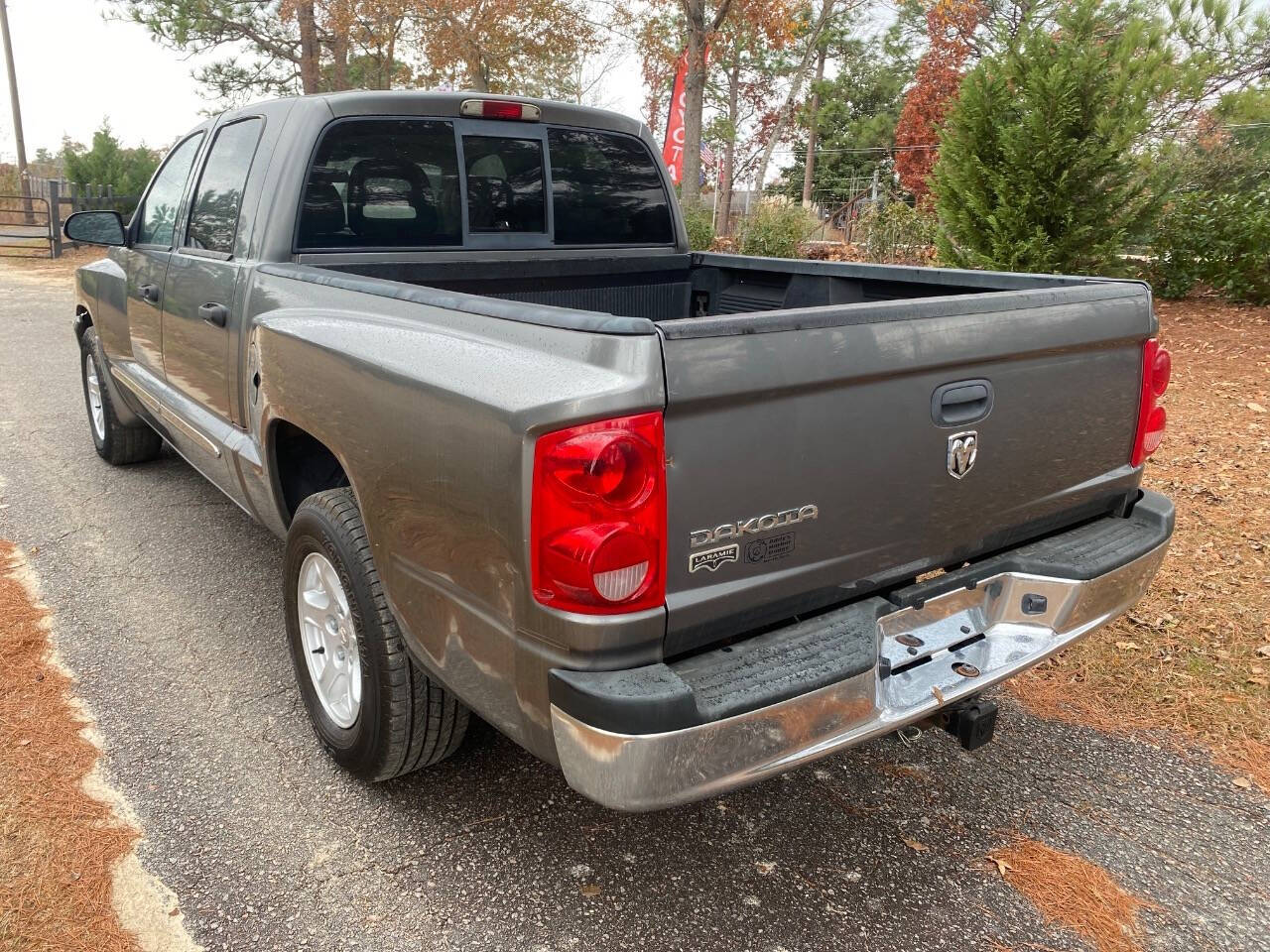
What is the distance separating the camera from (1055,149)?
8.92 m

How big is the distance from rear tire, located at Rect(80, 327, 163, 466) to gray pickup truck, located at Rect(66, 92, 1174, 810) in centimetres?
A: 225

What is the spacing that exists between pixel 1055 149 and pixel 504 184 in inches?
274

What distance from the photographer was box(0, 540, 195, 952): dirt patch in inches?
90.8

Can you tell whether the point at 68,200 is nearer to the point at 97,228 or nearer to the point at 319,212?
the point at 97,228

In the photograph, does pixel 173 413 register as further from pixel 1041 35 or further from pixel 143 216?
pixel 1041 35

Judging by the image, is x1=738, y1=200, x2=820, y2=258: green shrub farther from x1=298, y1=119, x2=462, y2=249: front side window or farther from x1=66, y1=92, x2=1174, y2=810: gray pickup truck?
x1=66, y1=92, x2=1174, y2=810: gray pickup truck

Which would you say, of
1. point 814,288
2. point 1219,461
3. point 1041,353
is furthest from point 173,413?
point 1219,461

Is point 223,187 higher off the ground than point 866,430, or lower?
higher

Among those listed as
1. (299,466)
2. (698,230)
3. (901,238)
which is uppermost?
(698,230)

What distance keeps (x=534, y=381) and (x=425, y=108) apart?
6.98ft

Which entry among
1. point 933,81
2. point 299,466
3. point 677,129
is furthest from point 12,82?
point 299,466

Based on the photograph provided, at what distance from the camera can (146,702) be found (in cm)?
333

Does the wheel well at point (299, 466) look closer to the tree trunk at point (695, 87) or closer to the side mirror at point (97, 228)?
the side mirror at point (97, 228)

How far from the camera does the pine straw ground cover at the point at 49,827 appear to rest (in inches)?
91.1
